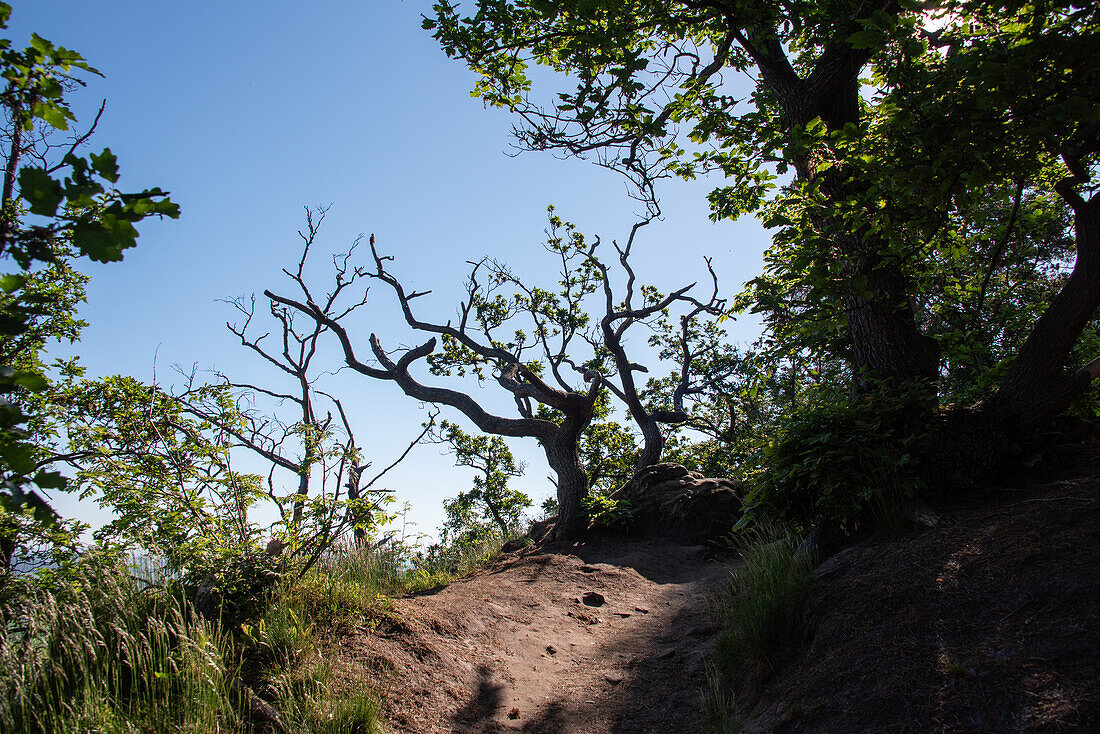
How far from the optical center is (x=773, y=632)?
4.30 m

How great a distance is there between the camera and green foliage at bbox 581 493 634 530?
11.0 m

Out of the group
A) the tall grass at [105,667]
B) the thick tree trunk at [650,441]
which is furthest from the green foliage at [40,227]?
the thick tree trunk at [650,441]

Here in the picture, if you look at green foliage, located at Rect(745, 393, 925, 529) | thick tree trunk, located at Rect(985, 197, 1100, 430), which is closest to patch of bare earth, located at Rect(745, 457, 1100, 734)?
green foliage, located at Rect(745, 393, 925, 529)

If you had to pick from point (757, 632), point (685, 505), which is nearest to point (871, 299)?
point (757, 632)

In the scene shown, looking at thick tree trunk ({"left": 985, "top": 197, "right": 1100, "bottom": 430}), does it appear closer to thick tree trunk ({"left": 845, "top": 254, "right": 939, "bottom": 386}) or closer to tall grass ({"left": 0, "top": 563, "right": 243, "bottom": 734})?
thick tree trunk ({"left": 845, "top": 254, "right": 939, "bottom": 386})

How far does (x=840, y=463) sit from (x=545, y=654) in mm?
3451

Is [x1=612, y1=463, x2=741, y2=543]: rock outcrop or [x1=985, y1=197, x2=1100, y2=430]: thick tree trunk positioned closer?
[x1=985, y1=197, x2=1100, y2=430]: thick tree trunk

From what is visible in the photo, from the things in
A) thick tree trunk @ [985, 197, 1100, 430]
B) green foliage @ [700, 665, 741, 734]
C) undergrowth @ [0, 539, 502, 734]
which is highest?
thick tree trunk @ [985, 197, 1100, 430]

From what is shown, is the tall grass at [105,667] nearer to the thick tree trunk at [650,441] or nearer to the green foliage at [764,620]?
the green foliage at [764,620]

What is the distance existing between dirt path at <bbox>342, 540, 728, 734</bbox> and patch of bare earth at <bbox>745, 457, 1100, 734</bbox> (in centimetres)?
133

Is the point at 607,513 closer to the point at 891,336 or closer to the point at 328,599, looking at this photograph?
the point at 891,336

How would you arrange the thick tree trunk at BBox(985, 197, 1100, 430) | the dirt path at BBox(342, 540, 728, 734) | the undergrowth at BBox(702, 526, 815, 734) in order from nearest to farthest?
the undergrowth at BBox(702, 526, 815, 734)
the dirt path at BBox(342, 540, 728, 734)
the thick tree trunk at BBox(985, 197, 1100, 430)

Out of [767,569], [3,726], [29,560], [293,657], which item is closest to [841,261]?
[767,569]

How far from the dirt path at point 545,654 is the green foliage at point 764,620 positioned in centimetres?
43
